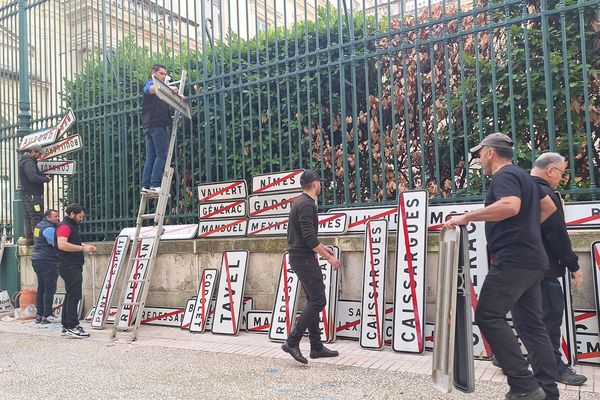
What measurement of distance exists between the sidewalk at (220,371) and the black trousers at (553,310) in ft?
1.08

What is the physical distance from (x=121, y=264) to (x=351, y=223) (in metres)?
3.44

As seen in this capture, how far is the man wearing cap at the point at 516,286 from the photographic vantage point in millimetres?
Result: 3434

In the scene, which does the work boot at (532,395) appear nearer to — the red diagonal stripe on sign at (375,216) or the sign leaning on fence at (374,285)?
the sign leaning on fence at (374,285)

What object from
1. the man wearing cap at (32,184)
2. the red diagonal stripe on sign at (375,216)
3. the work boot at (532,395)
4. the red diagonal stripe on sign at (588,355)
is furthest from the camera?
the man wearing cap at (32,184)

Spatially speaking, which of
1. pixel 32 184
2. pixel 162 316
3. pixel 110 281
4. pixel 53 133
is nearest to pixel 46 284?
pixel 110 281

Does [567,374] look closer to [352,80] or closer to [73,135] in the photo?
[352,80]

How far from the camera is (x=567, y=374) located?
4.04m

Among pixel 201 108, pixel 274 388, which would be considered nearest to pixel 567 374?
pixel 274 388

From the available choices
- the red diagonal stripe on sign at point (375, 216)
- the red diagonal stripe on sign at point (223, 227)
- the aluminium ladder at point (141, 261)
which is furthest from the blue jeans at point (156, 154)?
the red diagonal stripe on sign at point (375, 216)

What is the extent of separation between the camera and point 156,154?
291 inches

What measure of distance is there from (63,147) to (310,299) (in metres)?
5.47

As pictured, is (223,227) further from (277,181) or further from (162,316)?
(162,316)

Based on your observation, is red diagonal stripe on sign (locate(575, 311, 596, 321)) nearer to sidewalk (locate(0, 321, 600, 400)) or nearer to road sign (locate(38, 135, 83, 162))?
sidewalk (locate(0, 321, 600, 400))

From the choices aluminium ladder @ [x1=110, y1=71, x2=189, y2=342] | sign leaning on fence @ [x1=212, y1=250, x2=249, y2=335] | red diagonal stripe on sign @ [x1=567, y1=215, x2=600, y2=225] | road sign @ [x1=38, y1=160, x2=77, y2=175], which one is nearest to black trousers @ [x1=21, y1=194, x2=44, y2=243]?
road sign @ [x1=38, y1=160, x2=77, y2=175]
